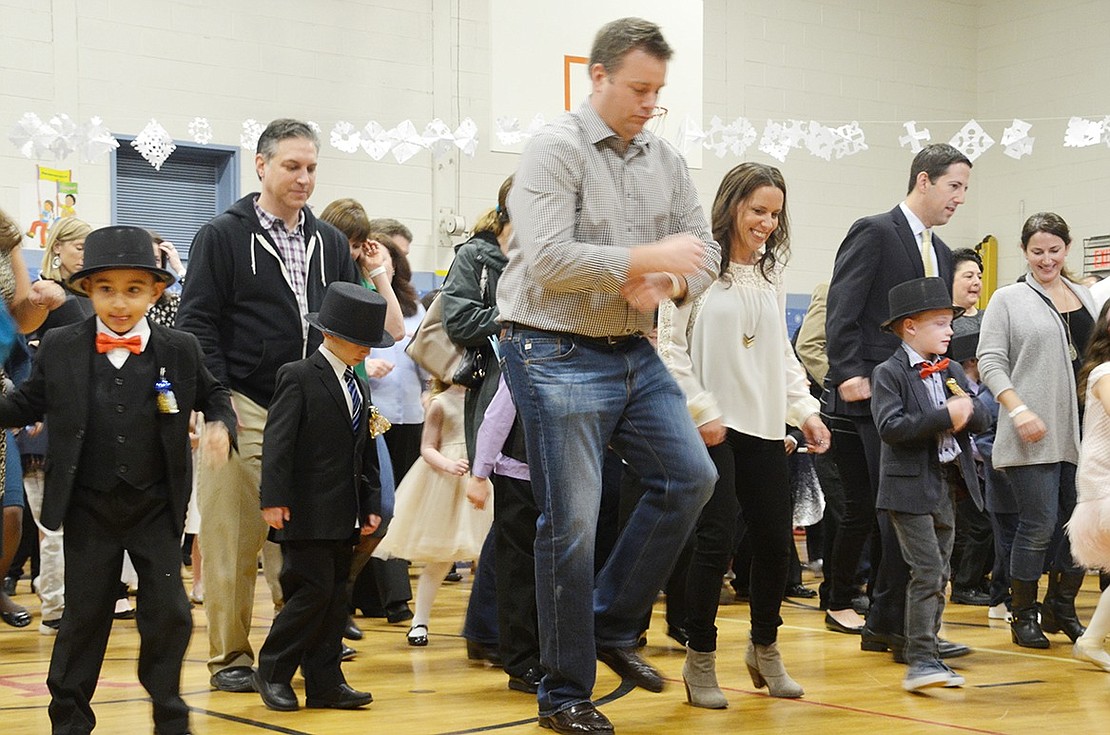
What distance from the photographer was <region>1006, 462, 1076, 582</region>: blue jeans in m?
5.48

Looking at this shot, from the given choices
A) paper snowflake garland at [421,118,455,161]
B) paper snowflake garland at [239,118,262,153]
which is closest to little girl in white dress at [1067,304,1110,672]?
paper snowflake garland at [421,118,455,161]

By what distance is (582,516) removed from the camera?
343 centimetres

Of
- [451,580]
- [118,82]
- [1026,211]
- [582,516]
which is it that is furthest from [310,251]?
[1026,211]

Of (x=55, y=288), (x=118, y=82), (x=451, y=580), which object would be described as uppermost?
(x=118, y=82)

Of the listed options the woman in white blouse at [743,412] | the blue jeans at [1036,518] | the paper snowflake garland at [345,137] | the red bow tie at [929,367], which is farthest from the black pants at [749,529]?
the paper snowflake garland at [345,137]

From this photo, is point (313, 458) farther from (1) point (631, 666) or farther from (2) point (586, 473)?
(1) point (631, 666)

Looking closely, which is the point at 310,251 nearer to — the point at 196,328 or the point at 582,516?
the point at 196,328

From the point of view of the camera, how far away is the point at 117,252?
337cm

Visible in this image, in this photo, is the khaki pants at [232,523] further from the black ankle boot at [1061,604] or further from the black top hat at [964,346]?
the black top hat at [964,346]

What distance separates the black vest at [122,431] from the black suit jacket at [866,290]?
2.58m

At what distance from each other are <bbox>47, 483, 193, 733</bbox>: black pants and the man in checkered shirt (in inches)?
35.3

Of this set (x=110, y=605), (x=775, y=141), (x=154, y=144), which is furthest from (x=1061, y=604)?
(x=154, y=144)

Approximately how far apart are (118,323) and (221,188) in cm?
744

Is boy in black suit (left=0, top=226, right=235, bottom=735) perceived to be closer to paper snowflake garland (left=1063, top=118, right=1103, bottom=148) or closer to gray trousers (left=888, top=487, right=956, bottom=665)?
gray trousers (left=888, top=487, right=956, bottom=665)
